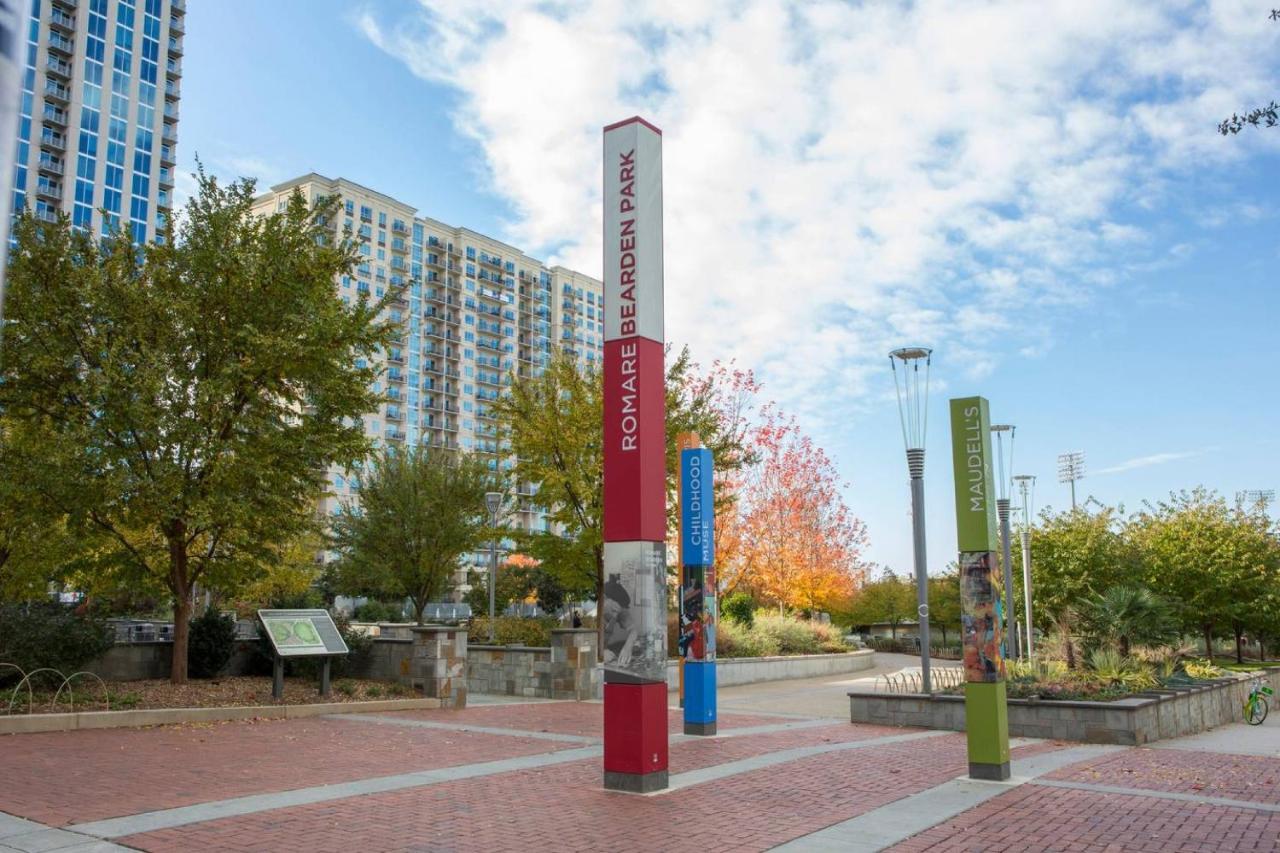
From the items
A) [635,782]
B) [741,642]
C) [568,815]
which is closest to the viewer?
[568,815]

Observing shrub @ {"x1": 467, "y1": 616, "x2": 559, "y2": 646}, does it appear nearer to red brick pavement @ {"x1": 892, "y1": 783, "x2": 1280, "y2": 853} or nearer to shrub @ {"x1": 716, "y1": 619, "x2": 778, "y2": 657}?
shrub @ {"x1": 716, "y1": 619, "x2": 778, "y2": 657}

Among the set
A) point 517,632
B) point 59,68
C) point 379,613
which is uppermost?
point 59,68

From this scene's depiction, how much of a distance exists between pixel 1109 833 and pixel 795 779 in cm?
325

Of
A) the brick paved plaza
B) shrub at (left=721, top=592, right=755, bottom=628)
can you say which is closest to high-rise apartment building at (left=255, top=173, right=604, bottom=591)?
shrub at (left=721, top=592, right=755, bottom=628)

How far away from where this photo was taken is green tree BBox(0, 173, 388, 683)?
15.5m

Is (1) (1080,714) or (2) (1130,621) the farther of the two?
(2) (1130,621)

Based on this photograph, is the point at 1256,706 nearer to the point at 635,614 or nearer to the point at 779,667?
the point at 779,667

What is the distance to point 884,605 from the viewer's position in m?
53.9

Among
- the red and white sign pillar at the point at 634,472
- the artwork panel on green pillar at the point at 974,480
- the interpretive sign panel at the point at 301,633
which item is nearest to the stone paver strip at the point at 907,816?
the red and white sign pillar at the point at 634,472

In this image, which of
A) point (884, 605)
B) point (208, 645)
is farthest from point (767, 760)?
point (884, 605)

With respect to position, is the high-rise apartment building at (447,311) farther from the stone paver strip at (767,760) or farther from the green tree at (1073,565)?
the stone paver strip at (767,760)

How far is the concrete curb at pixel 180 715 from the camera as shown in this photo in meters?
12.4

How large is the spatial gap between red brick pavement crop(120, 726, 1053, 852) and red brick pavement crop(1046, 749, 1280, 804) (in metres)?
1.61

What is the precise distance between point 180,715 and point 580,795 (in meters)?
7.94
